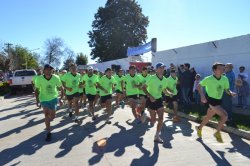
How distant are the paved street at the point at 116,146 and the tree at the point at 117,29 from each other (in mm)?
44808

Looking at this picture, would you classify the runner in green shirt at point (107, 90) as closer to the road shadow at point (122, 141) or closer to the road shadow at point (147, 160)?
the road shadow at point (122, 141)

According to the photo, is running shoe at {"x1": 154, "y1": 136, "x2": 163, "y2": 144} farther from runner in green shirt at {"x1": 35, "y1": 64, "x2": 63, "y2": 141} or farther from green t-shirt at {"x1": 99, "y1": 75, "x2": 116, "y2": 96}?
green t-shirt at {"x1": 99, "y1": 75, "x2": 116, "y2": 96}

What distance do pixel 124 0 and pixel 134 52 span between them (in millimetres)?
30635

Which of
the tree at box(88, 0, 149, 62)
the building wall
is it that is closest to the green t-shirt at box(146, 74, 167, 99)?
the building wall

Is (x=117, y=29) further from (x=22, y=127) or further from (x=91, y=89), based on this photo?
(x=22, y=127)

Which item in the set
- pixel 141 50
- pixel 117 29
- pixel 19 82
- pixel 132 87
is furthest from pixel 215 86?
pixel 117 29

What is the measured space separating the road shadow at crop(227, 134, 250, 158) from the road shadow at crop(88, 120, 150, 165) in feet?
5.94

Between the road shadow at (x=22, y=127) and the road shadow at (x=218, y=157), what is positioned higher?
the road shadow at (x=218, y=157)

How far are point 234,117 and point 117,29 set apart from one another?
4621 cm

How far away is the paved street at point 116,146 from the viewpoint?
21.5 feet

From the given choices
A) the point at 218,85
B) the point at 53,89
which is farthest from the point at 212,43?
the point at 53,89

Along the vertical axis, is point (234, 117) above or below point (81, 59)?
below

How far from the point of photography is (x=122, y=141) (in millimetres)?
8219

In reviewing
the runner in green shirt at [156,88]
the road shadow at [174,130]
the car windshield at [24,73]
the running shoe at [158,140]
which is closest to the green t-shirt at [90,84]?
the road shadow at [174,130]
